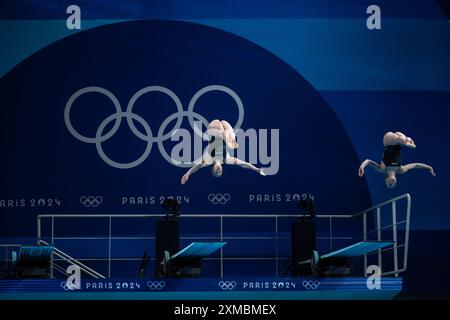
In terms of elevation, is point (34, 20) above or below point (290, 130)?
above

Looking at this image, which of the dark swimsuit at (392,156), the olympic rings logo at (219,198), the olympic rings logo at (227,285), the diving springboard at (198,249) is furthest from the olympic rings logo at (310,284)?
the olympic rings logo at (219,198)

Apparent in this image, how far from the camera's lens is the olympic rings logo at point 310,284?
40.3 ft

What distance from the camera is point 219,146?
13.3 meters

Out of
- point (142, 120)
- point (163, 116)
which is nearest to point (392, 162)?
point (163, 116)

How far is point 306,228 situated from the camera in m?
13.3

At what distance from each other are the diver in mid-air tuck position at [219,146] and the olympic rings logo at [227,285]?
1.43 metres

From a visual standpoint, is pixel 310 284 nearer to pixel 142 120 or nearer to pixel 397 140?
pixel 397 140

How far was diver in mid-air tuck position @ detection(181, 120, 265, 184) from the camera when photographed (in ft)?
43.5

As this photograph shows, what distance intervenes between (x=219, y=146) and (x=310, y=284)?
201 cm

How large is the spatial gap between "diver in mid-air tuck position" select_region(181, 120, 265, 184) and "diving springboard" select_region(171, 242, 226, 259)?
3.35 ft
